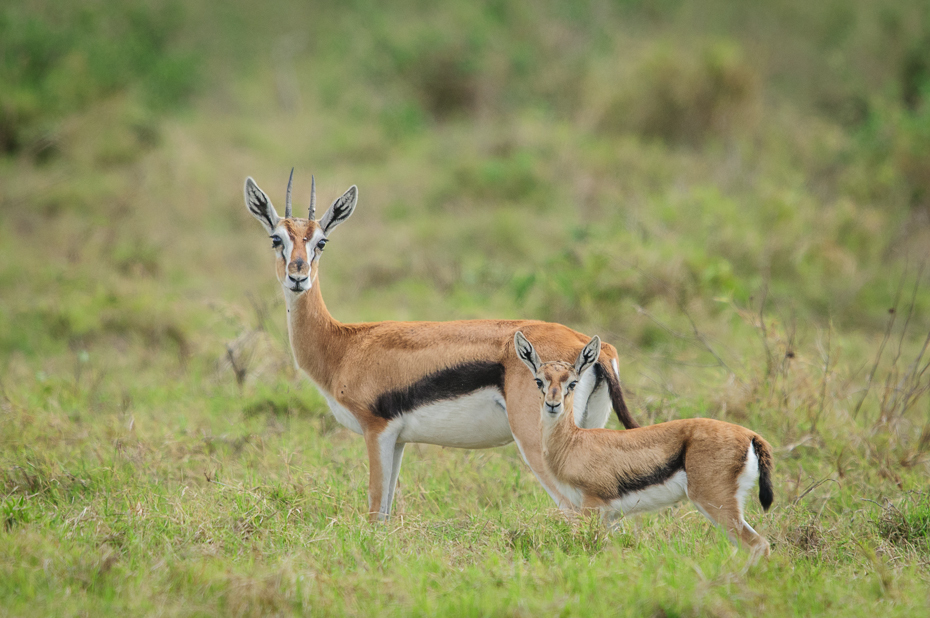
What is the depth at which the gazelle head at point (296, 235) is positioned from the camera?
4414 millimetres

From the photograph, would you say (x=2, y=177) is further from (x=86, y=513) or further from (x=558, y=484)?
(x=558, y=484)

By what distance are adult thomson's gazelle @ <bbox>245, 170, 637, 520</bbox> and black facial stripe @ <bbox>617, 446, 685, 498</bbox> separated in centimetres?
34

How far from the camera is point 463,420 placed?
4203 millimetres

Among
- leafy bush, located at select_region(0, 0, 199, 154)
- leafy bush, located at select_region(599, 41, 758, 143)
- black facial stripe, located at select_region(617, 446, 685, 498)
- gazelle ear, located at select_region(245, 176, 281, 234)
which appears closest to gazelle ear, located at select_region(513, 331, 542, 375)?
black facial stripe, located at select_region(617, 446, 685, 498)

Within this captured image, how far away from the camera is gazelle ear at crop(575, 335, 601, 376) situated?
3.89 m

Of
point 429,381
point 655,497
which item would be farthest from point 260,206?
point 655,497

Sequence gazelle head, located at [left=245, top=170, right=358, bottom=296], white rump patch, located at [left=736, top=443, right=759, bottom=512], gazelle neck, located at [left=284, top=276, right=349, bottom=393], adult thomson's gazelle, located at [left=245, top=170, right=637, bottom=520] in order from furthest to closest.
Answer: gazelle neck, located at [left=284, top=276, right=349, bottom=393]
gazelle head, located at [left=245, top=170, right=358, bottom=296]
adult thomson's gazelle, located at [left=245, top=170, right=637, bottom=520]
white rump patch, located at [left=736, top=443, right=759, bottom=512]

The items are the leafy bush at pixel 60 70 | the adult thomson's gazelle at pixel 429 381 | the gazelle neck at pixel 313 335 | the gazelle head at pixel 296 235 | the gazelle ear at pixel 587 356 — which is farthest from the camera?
the leafy bush at pixel 60 70

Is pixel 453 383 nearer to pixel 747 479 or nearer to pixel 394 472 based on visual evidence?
pixel 394 472

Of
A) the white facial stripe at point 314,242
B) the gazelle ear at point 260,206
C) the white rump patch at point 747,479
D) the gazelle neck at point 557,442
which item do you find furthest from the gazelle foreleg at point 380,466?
the white rump patch at point 747,479

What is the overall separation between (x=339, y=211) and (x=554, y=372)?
69.2 inches

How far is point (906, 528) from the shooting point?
4164 millimetres

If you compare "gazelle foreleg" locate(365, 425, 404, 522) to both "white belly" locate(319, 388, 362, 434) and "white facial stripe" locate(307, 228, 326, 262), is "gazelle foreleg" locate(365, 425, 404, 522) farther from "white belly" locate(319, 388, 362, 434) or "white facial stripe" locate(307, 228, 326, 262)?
"white facial stripe" locate(307, 228, 326, 262)

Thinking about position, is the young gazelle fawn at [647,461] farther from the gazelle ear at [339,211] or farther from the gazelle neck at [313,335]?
the gazelle ear at [339,211]
